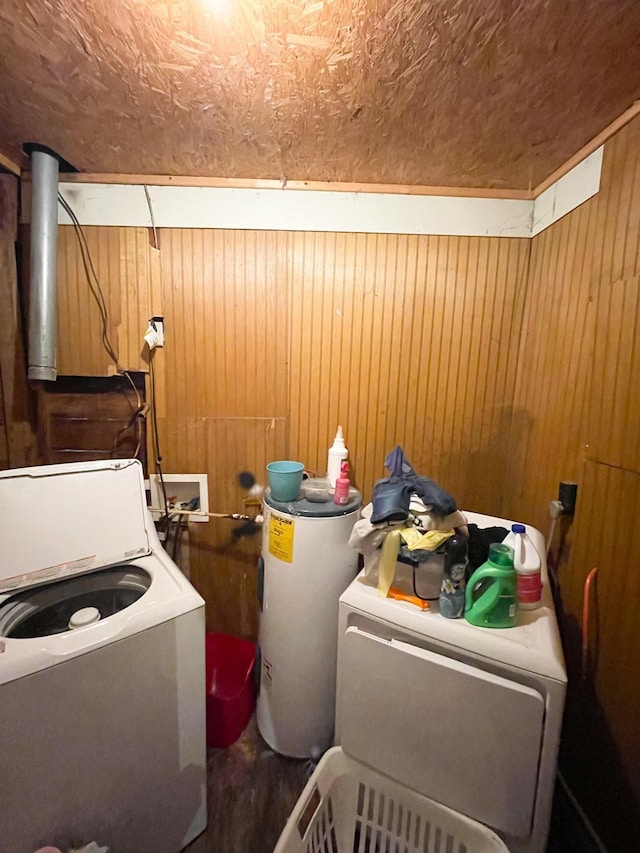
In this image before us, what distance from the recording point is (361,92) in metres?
1.03

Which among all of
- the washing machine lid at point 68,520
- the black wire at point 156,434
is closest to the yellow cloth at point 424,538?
the washing machine lid at point 68,520

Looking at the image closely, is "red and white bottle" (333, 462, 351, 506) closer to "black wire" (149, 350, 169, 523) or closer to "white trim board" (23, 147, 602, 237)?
"black wire" (149, 350, 169, 523)

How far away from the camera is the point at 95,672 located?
842 mm

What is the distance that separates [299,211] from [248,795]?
2.28 m

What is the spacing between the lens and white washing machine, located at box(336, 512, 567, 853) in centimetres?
76

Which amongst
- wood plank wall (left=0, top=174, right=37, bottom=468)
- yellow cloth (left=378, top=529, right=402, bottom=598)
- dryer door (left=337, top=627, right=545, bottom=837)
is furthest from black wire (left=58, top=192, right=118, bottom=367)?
dryer door (left=337, top=627, right=545, bottom=837)

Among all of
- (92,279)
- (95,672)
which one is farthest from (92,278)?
(95,672)

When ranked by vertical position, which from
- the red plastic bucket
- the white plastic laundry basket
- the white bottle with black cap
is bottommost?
the red plastic bucket

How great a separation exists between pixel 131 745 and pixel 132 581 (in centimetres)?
44

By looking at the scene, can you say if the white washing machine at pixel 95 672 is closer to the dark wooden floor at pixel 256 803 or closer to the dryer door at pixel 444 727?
the dark wooden floor at pixel 256 803

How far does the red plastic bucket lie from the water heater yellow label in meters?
0.65

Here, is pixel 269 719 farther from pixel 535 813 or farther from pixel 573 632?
pixel 573 632

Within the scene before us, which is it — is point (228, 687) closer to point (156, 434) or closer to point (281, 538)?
point (281, 538)

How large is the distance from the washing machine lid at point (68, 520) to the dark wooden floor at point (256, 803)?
0.91 m
